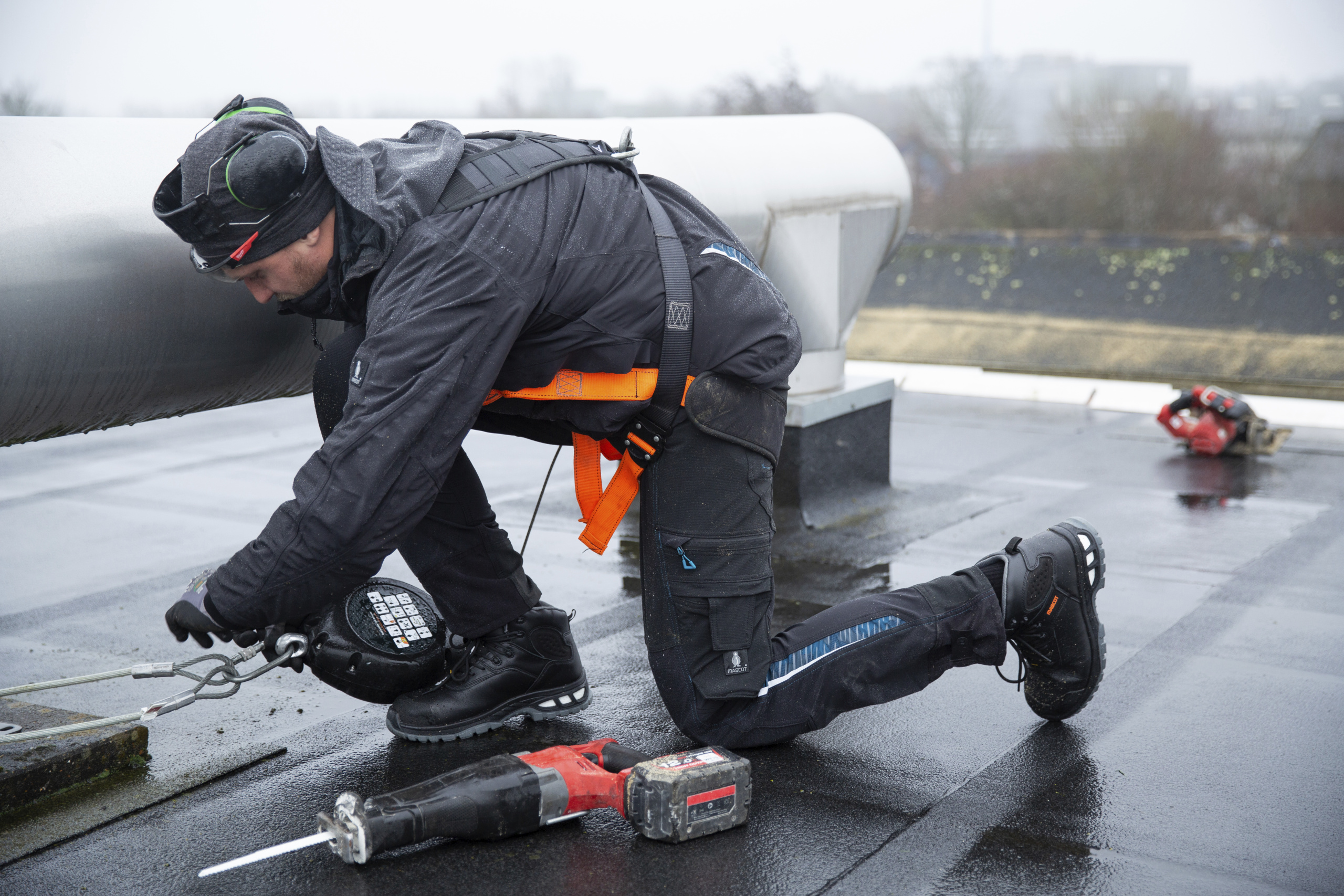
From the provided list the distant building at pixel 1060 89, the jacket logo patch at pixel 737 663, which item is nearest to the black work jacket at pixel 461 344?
the jacket logo patch at pixel 737 663

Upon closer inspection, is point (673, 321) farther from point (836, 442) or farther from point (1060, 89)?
point (1060, 89)

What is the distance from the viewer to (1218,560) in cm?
414

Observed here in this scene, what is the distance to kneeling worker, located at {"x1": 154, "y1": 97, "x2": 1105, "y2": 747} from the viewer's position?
6.95 feet

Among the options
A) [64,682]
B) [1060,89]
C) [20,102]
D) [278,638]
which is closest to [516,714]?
[278,638]

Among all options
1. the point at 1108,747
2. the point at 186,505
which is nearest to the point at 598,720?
the point at 1108,747

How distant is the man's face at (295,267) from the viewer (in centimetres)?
222

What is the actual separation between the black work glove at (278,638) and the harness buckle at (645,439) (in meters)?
0.75

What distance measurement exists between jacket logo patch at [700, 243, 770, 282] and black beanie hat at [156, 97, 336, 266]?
0.74m

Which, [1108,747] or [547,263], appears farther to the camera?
[1108,747]

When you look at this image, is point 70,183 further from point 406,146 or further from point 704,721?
point 704,721

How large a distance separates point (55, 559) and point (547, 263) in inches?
112

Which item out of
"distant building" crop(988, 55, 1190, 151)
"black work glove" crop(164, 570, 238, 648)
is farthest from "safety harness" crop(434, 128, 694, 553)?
"distant building" crop(988, 55, 1190, 151)

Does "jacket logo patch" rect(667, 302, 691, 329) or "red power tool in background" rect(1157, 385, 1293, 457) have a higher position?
"jacket logo patch" rect(667, 302, 691, 329)

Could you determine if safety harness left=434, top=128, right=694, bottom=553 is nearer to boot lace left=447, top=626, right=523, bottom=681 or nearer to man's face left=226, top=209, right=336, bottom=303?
man's face left=226, top=209, right=336, bottom=303
